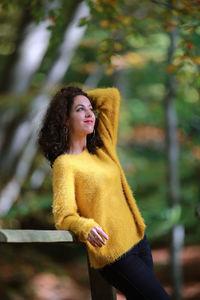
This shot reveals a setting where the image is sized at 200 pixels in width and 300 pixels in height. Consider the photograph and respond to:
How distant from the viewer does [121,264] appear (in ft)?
6.84

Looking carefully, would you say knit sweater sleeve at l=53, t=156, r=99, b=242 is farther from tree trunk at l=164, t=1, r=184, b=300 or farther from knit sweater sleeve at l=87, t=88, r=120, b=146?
tree trunk at l=164, t=1, r=184, b=300

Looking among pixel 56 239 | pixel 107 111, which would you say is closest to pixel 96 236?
pixel 56 239

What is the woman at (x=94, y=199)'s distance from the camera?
2.07 m

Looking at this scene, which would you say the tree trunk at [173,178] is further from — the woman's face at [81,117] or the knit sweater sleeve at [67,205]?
the knit sweater sleeve at [67,205]

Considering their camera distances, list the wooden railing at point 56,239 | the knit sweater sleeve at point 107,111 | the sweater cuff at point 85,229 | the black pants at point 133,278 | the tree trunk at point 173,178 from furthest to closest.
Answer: the tree trunk at point 173,178
the knit sweater sleeve at point 107,111
the black pants at point 133,278
the sweater cuff at point 85,229
the wooden railing at point 56,239

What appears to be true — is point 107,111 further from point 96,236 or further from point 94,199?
point 96,236

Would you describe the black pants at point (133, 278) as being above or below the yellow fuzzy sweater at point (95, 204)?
below

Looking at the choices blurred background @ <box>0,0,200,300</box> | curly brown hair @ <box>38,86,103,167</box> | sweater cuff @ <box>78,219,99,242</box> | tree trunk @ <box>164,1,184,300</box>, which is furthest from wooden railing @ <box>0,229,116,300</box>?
tree trunk @ <box>164,1,184,300</box>

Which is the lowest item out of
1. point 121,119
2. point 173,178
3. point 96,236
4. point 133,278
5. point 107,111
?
point 121,119

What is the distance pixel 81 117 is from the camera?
7.63 feet

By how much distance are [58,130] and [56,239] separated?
0.63m

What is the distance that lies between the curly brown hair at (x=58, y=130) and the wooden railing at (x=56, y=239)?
48cm

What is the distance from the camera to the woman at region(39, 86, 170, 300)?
2.07 m

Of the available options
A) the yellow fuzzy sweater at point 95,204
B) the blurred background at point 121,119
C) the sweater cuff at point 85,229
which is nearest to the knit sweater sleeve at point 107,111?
the yellow fuzzy sweater at point 95,204
